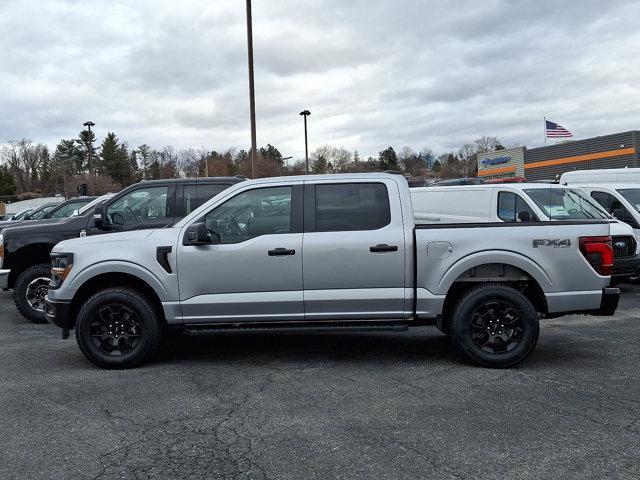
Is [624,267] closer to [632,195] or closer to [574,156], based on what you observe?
[632,195]

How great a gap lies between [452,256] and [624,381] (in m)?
1.86

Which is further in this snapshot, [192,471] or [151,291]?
[151,291]

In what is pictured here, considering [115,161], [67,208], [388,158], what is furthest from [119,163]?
[67,208]

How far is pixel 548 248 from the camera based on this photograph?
18.3ft

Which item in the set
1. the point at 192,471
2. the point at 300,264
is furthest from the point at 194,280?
the point at 192,471

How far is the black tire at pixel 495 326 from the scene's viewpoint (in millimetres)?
5559

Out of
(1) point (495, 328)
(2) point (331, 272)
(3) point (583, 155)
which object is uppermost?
(3) point (583, 155)

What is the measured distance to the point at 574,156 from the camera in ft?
155

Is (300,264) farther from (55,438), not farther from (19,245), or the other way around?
(19,245)

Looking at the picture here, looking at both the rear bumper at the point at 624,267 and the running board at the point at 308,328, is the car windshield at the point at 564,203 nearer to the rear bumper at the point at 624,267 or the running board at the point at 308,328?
the rear bumper at the point at 624,267

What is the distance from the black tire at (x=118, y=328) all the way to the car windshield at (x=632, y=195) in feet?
29.5

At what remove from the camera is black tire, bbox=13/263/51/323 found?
850 centimetres

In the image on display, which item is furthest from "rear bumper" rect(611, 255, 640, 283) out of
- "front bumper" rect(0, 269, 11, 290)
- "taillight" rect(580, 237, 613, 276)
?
"front bumper" rect(0, 269, 11, 290)

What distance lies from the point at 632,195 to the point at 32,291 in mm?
10483
